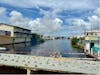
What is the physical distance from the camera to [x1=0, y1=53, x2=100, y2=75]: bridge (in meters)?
10.1

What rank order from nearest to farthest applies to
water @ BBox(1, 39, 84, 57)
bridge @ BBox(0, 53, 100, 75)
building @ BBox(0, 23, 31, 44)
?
1. bridge @ BBox(0, 53, 100, 75)
2. water @ BBox(1, 39, 84, 57)
3. building @ BBox(0, 23, 31, 44)

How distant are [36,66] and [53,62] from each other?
1.02 m

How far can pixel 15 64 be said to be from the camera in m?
10.8

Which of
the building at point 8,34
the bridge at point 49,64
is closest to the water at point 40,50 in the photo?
the building at point 8,34

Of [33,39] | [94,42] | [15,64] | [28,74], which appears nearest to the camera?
[28,74]

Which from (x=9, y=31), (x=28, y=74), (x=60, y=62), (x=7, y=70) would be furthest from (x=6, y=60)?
(x=9, y=31)

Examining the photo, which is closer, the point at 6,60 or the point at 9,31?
the point at 6,60

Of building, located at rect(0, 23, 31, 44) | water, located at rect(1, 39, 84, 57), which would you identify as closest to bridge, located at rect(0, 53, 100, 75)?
water, located at rect(1, 39, 84, 57)

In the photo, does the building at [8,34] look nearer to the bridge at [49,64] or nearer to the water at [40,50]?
the water at [40,50]

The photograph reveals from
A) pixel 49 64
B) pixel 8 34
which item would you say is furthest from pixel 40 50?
pixel 49 64

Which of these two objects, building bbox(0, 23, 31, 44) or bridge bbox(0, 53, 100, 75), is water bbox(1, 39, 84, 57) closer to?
building bbox(0, 23, 31, 44)

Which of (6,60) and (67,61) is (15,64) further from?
(67,61)

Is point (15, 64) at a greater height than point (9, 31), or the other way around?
point (9, 31)

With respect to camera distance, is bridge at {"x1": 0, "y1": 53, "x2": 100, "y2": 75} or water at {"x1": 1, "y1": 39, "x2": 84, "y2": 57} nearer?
bridge at {"x1": 0, "y1": 53, "x2": 100, "y2": 75}
